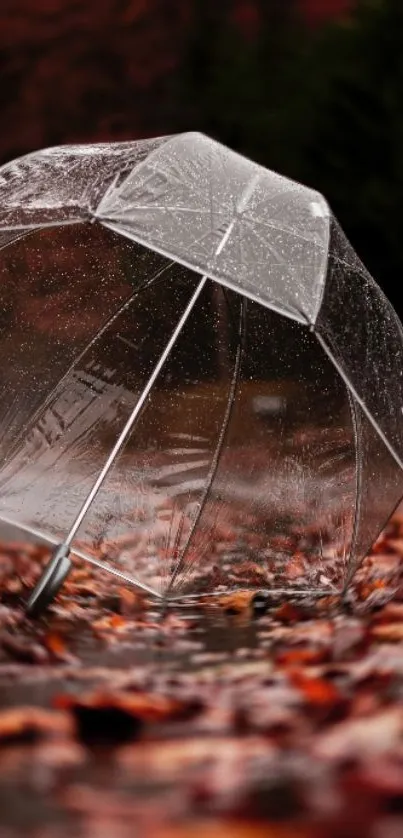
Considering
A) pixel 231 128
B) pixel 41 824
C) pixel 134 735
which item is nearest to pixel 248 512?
pixel 134 735

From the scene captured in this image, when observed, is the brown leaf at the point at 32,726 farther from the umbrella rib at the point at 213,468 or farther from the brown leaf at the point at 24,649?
the umbrella rib at the point at 213,468

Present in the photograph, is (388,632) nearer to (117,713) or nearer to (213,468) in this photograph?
(213,468)

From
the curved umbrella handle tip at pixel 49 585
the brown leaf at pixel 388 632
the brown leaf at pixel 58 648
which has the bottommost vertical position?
the brown leaf at pixel 58 648

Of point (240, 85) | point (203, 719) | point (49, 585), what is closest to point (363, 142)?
point (240, 85)

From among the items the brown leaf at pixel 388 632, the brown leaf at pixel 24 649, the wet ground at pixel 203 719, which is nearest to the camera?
the wet ground at pixel 203 719

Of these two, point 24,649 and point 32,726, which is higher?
point 32,726

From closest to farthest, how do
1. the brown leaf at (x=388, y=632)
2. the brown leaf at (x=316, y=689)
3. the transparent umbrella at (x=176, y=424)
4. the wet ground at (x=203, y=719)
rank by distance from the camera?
the wet ground at (x=203, y=719), the brown leaf at (x=316, y=689), the brown leaf at (x=388, y=632), the transparent umbrella at (x=176, y=424)

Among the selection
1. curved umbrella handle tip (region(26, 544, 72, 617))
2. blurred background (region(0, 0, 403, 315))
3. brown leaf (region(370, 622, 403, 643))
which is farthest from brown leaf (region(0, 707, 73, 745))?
blurred background (region(0, 0, 403, 315))

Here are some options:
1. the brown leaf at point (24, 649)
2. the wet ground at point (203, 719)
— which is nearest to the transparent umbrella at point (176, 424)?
the wet ground at point (203, 719)
